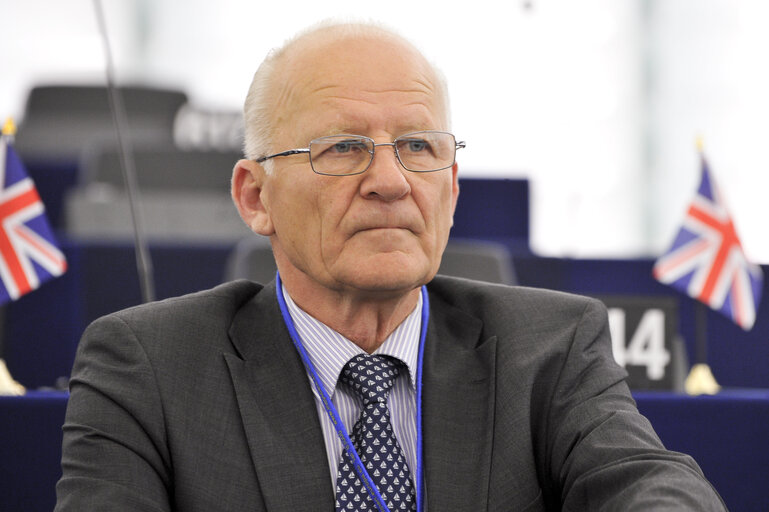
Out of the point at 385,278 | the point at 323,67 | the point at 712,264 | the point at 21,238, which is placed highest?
the point at 323,67

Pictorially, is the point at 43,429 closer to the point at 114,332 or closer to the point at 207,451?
the point at 114,332

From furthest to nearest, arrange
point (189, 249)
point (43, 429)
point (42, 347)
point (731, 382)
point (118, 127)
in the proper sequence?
point (189, 249)
point (731, 382)
point (42, 347)
point (118, 127)
point (43, 429)

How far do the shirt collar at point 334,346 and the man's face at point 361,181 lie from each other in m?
0.09

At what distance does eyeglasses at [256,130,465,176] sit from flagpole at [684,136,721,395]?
130cm

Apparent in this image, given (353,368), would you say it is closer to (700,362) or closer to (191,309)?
(191,309)

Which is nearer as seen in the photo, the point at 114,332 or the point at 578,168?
the point at 114,332

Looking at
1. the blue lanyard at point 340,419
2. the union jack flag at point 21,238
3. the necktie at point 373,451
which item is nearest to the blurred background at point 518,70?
the union jack flag at point 21,238

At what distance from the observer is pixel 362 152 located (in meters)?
1.52

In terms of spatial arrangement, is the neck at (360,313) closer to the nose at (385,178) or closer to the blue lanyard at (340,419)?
the blue lanyard at (340,419)

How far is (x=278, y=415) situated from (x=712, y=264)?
176cm

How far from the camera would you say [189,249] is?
10.7ft

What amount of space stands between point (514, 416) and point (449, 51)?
708cm

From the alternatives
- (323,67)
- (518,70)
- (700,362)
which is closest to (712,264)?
(700,362)

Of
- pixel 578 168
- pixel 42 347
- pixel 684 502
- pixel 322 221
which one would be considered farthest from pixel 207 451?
pixel 578 168
